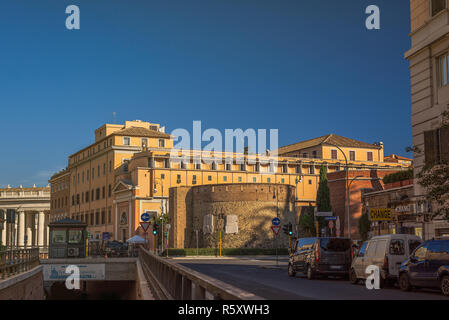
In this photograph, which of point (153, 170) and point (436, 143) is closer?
point (436, 143)

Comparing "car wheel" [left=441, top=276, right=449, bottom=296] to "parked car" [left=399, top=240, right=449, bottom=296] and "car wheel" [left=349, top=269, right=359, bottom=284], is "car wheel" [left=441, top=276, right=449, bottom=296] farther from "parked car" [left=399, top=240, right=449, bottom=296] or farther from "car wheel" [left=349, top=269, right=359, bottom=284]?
"car wheel" [left=349, top=269, right=359, bottom=284]

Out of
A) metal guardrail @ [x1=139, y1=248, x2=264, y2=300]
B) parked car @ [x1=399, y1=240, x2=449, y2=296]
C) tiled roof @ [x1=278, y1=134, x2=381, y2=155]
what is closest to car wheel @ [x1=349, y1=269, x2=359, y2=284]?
parked car @ [x1=399, y1=240, x2=449, y2=296]

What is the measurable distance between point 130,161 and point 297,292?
3156 inches

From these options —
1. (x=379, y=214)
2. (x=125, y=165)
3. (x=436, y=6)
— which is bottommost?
(x=379, y=214)

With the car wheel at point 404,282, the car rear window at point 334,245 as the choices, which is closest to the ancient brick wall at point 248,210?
the car rear window at point 334,245

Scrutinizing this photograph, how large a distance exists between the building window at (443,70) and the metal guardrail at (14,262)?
64.0 ft

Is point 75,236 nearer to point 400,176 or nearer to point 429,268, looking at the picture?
point 400,176

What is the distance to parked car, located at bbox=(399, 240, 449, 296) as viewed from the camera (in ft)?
56.6

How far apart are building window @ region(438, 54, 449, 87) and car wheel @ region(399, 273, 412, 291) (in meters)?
10.3

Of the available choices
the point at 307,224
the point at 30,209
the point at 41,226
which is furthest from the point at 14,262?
the point at 41,226

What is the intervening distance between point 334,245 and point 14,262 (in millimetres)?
13745

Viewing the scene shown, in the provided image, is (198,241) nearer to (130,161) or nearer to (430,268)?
(130,161)

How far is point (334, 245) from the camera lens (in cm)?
2659
